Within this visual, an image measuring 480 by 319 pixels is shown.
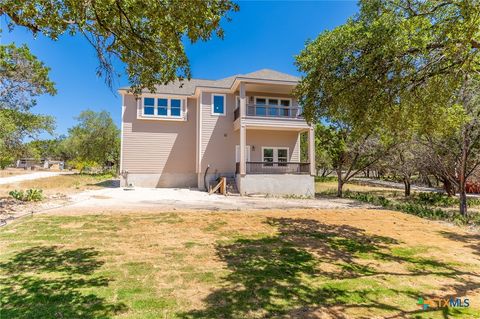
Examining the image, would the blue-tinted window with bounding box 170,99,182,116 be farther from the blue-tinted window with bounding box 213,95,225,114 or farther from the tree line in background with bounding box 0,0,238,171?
the tree line in background with bounding box 0,0,238,171

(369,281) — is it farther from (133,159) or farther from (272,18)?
(133,159)

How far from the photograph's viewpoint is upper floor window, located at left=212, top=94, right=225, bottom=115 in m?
19.6

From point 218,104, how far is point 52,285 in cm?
1710

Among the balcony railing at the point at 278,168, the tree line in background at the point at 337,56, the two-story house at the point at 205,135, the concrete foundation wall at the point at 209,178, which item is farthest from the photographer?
the concrete foundation wall at the point at 209,178

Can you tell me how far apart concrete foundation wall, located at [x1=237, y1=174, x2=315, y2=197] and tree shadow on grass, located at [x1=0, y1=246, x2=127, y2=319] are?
1244 centimetres

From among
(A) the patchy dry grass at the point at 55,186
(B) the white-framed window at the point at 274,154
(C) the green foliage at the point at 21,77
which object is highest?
(C) the green foliage at the point at 21,77

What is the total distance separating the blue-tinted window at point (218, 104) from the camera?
1966cm

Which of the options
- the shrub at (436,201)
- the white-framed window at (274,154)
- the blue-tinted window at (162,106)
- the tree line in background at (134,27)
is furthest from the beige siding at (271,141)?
the tree line in background at (134,27)

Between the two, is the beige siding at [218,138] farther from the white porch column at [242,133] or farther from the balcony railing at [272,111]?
the white porch column at [242,133]

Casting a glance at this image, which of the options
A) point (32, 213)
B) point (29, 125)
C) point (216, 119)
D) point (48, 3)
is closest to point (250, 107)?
point (216, 119)

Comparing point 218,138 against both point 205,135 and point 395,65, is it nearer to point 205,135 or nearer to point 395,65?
point 205,135

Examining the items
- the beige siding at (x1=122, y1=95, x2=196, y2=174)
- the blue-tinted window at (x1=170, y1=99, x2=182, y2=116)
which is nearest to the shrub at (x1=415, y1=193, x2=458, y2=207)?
the beige siding at (x1=122, y1=95, x2=196, y2=174)

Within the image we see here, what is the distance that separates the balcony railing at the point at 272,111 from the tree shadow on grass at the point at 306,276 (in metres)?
12.9

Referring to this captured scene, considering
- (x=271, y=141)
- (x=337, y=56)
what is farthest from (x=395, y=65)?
(x=271, y=141)
